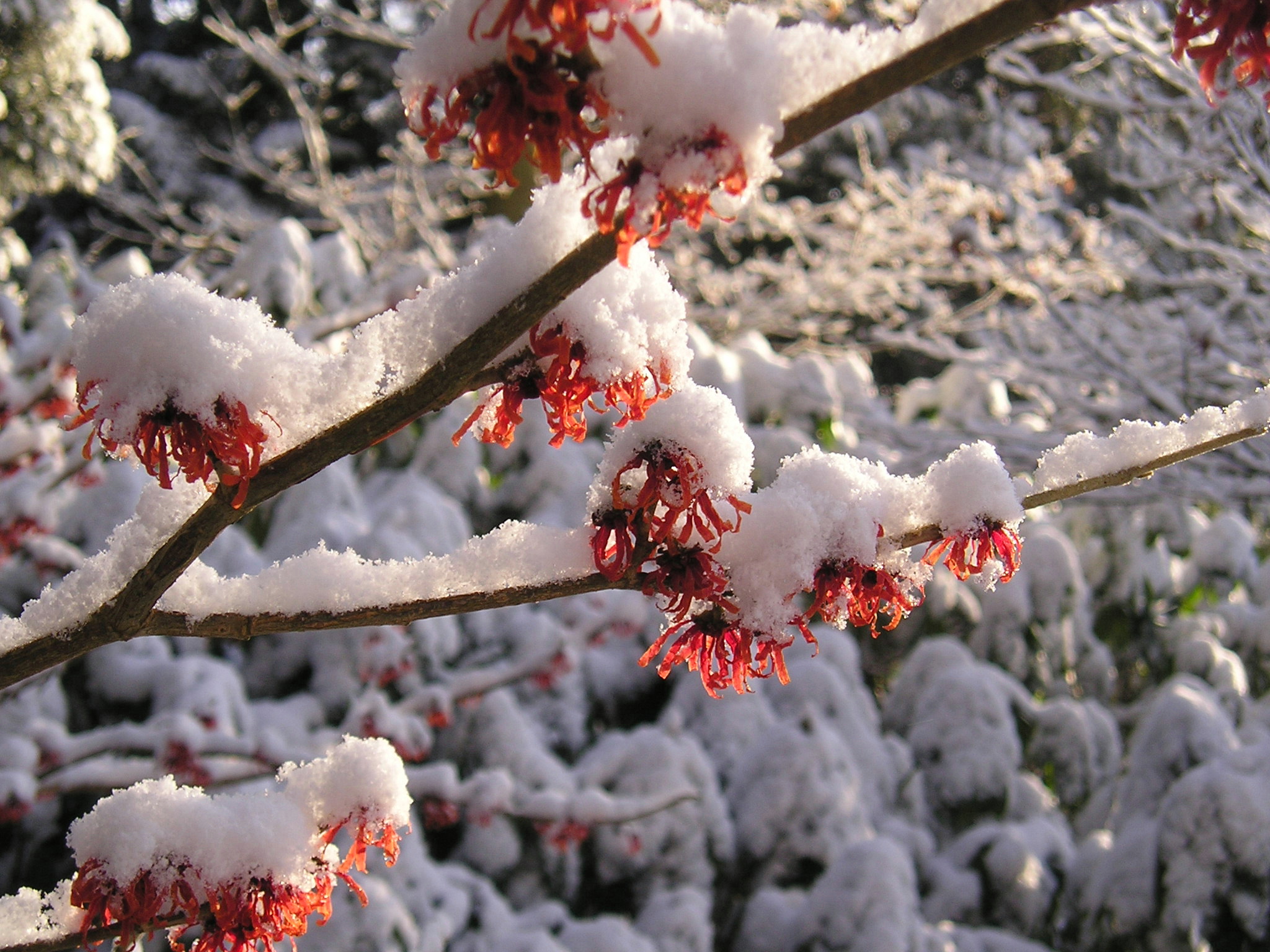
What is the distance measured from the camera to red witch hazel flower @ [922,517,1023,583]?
0.86m

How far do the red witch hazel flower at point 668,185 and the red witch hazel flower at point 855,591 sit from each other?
39 cm

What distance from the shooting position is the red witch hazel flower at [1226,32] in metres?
0.58

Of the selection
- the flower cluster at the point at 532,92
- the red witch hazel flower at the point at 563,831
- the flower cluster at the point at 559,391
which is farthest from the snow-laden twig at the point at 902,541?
the red witch hazel flower at the point at 563,831

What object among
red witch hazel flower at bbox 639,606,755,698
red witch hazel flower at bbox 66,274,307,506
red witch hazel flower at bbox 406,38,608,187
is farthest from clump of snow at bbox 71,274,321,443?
red witch hazel flower at bbox 639,606,755,698

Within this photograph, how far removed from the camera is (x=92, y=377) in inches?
27.6

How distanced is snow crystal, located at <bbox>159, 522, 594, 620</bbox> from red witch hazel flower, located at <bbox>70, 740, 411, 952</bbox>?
0.28 m

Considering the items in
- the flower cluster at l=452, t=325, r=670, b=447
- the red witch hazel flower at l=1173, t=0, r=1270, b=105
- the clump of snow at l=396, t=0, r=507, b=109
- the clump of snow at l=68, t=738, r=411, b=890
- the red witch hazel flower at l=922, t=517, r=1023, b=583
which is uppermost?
the clump of snow at l=396, t=0, r=507, b=109

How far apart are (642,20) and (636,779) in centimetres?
352

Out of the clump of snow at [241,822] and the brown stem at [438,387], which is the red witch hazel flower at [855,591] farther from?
the clump of snow at [241,822]

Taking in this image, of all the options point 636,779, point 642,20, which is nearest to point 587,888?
point 636,779

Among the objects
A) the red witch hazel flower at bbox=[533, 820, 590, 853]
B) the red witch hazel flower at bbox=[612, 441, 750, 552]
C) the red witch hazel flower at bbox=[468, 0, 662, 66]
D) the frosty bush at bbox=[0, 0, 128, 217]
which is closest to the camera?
the red witch hazel flower at bbox=[468, 0, 662, 66]

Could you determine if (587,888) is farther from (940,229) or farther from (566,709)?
(940,229)

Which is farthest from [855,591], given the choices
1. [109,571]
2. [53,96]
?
[53,96]

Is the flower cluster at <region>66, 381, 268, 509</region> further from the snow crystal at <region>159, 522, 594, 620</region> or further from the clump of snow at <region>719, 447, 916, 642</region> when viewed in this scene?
the clump of snow at <region>719, 447, 916, 642</region>
